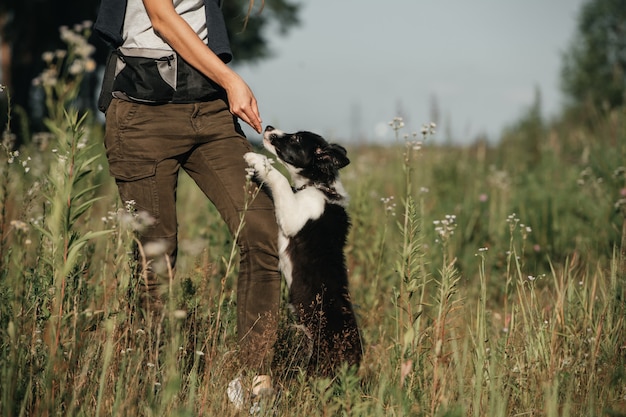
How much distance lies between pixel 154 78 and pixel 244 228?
0.83 m

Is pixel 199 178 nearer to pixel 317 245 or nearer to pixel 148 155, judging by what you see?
pixel 148 155

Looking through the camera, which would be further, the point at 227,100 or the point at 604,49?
the point at 604,49

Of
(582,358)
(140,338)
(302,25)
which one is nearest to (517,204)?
(582,358)

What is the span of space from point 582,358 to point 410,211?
1.43 meters

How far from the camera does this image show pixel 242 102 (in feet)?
10.0

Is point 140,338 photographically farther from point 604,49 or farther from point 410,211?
point 604,49

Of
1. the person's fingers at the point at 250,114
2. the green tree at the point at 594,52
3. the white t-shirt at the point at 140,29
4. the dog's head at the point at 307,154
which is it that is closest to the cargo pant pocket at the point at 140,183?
the person's fingers at the point at 250,114

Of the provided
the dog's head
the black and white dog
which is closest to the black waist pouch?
the black and white dog

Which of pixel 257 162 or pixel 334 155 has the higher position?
pixel 334 155

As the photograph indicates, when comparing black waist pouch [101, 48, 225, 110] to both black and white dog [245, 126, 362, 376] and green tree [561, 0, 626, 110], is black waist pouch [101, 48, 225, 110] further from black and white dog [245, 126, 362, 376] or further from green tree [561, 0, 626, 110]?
green tree [561, 0, 626, 110]

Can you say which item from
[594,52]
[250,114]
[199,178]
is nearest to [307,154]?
[199,178]

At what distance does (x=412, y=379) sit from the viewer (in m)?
2.98

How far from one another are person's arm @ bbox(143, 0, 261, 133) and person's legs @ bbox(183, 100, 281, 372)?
0.20m

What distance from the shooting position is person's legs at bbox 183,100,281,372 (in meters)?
3.16
